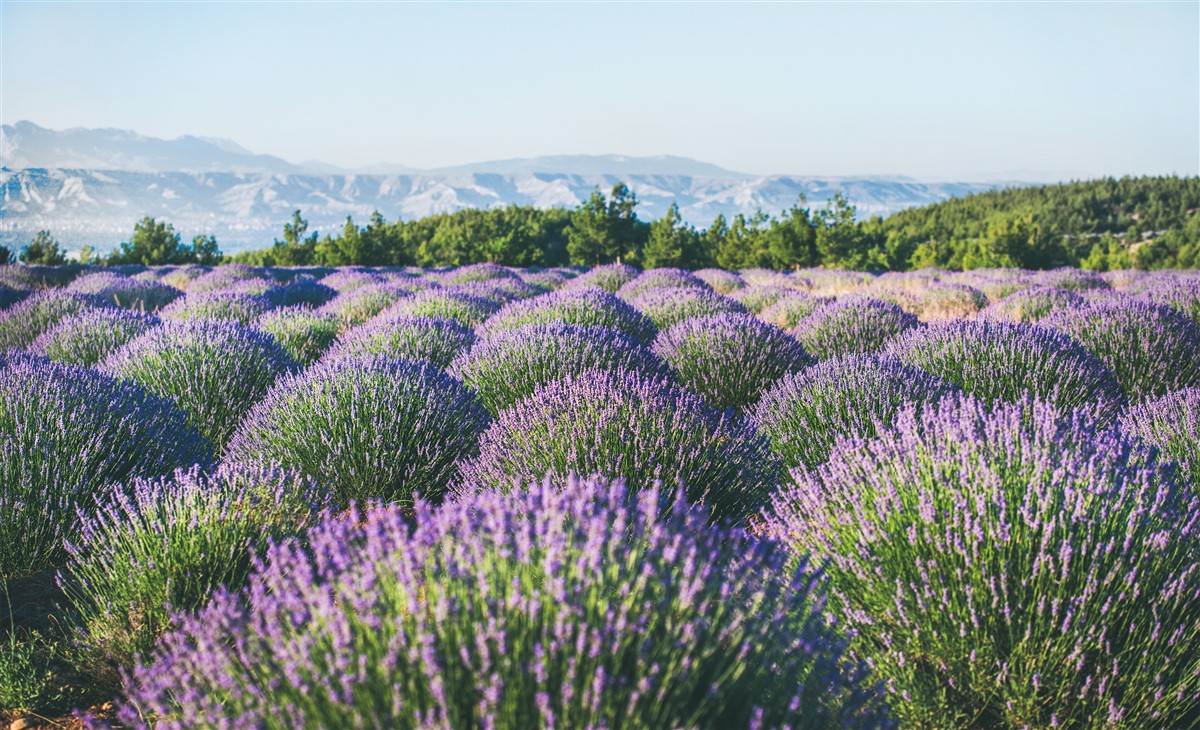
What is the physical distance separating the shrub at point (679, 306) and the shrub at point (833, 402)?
344 cm

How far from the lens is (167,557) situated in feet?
7.82

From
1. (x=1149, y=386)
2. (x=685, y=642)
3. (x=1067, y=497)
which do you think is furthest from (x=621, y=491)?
(x=1149, y=386)

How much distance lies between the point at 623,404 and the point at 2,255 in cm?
2240

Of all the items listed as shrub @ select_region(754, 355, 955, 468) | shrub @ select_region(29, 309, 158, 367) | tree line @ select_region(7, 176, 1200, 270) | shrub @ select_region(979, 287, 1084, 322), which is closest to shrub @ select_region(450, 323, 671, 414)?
shrub @ select_region(754, 355, 955, 468)

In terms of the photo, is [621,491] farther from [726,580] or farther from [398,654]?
[398,654]

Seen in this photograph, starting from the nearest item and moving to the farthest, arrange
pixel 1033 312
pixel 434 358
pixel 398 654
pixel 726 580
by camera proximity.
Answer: pixel 398 654 < pixel 726 580 < pixel 434 358 < pixel 1033 312

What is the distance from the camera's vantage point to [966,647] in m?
1.92

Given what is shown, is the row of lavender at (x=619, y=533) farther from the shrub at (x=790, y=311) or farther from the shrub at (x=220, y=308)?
the shrub at (x=790, y=311)

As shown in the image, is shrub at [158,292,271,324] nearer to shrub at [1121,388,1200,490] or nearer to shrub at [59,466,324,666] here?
shrub at [59,466,324,666]

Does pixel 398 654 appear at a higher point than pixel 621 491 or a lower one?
lower

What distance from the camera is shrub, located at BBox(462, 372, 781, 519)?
121 inches

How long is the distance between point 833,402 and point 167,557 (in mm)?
3212

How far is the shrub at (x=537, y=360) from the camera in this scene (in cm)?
469

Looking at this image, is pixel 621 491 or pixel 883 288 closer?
pixel 621 491
